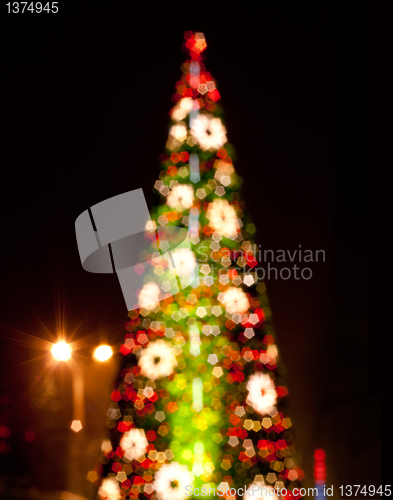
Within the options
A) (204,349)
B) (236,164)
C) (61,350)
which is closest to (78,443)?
(61,350)

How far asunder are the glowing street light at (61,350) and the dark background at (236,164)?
12 centimetres

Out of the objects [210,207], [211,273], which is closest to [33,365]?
[211,273]

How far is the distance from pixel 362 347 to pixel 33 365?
209 cm

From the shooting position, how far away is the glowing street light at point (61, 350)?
237 cm

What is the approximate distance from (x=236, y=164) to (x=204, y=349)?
1.20 meters

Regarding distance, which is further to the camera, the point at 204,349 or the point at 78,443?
the point at 78,443

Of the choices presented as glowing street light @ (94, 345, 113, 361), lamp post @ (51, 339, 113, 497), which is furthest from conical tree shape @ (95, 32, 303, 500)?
lamp post @ (51, 339, 113, 497)

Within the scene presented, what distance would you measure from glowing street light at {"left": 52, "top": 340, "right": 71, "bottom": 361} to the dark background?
12cm

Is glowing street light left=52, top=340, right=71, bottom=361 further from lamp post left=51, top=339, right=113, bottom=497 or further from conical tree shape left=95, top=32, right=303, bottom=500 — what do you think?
conical tree shape left=95, top=32, right=303, bottom=500

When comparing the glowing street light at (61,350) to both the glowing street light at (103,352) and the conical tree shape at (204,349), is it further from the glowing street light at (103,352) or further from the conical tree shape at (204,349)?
the conical tree shape at (204,349)

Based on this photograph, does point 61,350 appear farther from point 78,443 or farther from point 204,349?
point 204,349

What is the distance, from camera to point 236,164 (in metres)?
2.41

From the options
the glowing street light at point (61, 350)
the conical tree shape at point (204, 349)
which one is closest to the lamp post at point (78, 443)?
the glowing street light at point (61, 350)

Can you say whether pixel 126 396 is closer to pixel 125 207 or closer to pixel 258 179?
pixel 125 207
